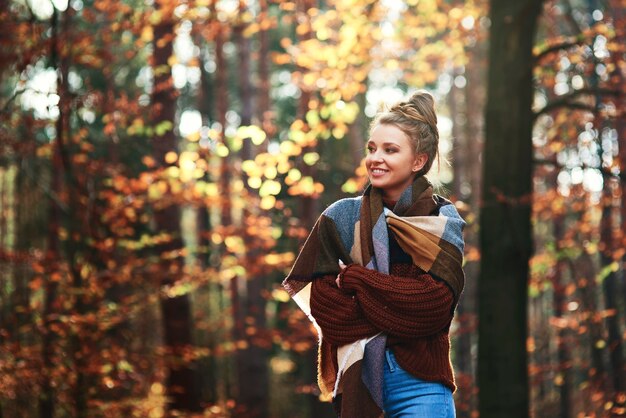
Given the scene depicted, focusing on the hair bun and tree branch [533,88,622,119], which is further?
tree branch [533,88,622,119]

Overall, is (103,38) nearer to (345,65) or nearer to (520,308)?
(345,65)

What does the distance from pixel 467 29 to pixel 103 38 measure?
15.9 feet

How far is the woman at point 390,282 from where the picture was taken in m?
3.01

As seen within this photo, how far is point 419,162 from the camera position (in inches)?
130

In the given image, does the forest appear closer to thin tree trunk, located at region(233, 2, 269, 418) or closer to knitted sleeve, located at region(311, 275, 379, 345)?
knitted sleeve, located at region(311, 275, 379, 345)

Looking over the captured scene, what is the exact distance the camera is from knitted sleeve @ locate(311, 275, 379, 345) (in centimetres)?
305

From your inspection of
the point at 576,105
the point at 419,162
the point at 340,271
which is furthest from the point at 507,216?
the point at 340,271

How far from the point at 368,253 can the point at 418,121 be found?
0.58 meters

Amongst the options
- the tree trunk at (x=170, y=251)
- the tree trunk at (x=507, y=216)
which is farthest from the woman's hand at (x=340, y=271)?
the tree trunk at (x=170, y=251)

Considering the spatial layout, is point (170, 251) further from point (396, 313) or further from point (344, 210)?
point (396, 313)

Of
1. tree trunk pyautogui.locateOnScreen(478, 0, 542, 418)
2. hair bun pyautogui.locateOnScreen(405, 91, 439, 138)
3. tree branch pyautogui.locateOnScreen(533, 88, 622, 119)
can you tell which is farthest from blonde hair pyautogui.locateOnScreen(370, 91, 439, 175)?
tree branch pyautogui.locateOnScreen(533, 88, 622, 119)

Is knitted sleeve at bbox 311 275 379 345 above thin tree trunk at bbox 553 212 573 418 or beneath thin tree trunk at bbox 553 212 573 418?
above

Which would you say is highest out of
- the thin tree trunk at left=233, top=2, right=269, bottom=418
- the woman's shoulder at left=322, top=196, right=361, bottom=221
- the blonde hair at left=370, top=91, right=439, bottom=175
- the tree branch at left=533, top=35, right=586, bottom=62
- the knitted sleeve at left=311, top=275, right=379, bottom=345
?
the tree branch at left=533, top=35, right=586, bottom=62

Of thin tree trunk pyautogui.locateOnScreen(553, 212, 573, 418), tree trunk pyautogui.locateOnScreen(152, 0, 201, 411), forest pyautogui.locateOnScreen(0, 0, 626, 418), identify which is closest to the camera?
forest pyautogui.locateOnScreen(0, 0, 626, 418)
